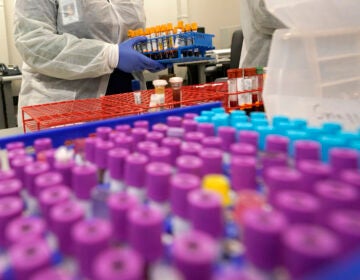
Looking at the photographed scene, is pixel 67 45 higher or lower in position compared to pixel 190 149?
higher

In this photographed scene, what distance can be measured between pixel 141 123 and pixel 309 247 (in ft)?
1.31

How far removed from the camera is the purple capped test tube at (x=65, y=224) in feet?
0.75

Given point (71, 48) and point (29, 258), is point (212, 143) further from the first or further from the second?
point (71, 48)

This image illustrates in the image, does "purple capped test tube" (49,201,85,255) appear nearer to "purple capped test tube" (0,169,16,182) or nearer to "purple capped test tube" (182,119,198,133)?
"purple capped test tube" (0,169,16,182)

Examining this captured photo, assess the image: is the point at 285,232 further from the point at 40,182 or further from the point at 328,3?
the point at 328,3

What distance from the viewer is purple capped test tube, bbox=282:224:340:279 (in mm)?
173

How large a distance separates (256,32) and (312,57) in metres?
1.29

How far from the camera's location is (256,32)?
1.82 m

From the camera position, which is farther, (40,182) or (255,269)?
(40,182)

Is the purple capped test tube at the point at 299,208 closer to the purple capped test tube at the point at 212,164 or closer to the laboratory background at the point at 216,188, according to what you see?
the laboratory background at the point at 216,188

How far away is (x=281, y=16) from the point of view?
668 mm

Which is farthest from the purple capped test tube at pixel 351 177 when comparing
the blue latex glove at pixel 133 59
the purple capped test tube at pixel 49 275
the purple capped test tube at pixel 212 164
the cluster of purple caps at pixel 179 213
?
the blue latex glove at pixel 133 59

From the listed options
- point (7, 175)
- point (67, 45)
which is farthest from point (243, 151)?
point (67, 45)

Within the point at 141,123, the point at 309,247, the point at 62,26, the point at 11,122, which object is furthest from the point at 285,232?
the point at 11,122
